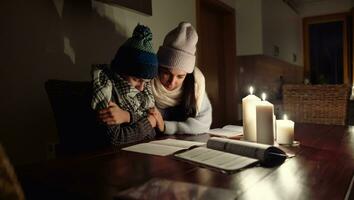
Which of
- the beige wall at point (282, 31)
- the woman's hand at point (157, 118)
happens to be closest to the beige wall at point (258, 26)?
the beige wall at point (282, 31)

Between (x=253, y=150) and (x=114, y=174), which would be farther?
(x=253, y=150)

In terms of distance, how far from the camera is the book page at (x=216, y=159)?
816mm

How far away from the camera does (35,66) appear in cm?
149

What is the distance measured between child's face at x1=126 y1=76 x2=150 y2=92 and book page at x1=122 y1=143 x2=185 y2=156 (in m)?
0.26

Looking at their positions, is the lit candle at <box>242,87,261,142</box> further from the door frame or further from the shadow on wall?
the door frame

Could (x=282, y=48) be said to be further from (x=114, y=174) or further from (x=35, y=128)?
(x=114, y=174)

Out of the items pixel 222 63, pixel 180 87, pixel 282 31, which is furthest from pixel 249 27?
pixel 180 87

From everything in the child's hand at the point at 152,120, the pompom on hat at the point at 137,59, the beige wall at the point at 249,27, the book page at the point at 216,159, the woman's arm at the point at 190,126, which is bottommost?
the book page at the point at 216,159

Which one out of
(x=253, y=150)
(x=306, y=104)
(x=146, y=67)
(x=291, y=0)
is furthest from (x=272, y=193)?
(x=291, y=0)

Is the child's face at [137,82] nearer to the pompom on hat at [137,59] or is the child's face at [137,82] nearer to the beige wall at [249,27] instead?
the pompom on hat at [137,59]

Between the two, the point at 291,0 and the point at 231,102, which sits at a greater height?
the point at 291,0

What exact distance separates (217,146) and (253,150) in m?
0.14

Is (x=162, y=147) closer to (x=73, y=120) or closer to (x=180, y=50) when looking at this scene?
(x=73, y=120)

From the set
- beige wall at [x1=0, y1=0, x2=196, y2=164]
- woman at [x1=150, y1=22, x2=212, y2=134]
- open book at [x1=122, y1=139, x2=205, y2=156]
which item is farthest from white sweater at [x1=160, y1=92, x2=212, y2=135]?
beige wall at [x1=0, y1=0, x2=196, y2=164]
